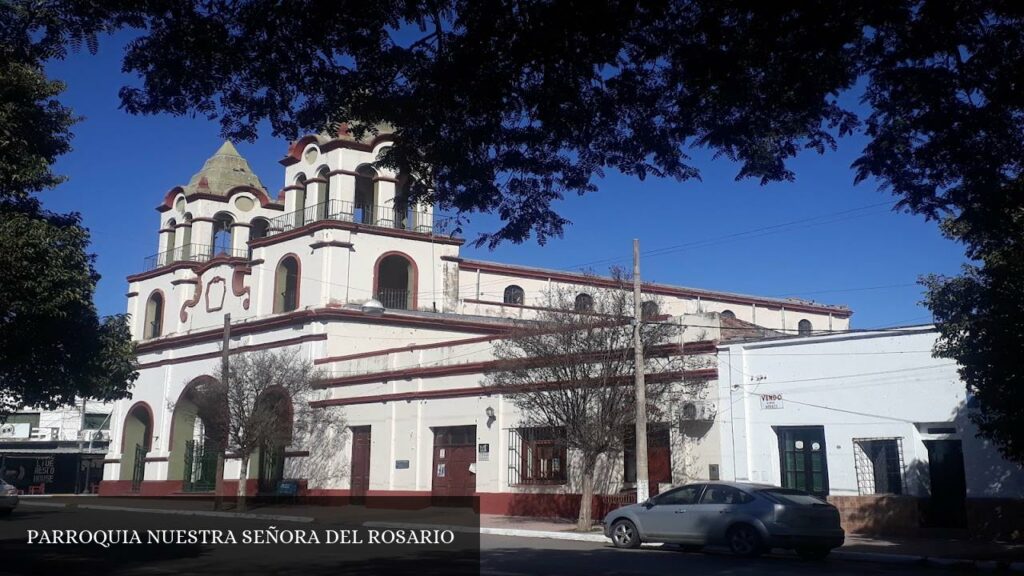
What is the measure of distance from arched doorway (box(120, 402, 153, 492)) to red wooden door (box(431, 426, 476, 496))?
1899 centimetres

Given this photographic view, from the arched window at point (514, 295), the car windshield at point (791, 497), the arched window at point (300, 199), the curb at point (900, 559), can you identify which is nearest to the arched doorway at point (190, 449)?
the arched window at point (300, 199)

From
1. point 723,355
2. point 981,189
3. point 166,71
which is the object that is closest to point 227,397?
point 723,355

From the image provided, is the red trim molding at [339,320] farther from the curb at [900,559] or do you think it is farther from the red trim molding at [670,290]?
the curb at [900,559]

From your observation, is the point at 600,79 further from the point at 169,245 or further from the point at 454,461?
the point at 169,245

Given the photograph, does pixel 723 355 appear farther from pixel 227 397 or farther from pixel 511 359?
pixel 227 397

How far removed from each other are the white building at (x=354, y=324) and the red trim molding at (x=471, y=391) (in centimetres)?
8

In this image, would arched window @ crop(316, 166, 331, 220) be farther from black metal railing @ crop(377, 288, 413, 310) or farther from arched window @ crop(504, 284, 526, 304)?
arched window @ crop(504, 284, 526, 304)

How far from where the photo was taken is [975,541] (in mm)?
18953

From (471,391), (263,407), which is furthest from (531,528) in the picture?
(263,407)

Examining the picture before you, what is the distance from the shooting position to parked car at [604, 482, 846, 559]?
16.0 metres

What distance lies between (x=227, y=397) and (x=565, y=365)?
14062mm

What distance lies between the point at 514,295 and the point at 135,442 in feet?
62.0

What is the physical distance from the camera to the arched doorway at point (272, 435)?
3238 cm

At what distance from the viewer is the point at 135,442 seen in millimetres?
44906
